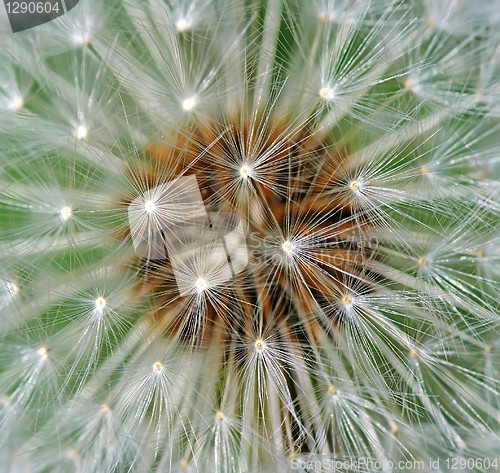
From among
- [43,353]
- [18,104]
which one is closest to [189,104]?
[18,104]

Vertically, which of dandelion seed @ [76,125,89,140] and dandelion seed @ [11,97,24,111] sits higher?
dandelion seed @ [11,97,24,111]

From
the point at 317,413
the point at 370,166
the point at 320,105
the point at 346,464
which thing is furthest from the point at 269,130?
the point at 346,464

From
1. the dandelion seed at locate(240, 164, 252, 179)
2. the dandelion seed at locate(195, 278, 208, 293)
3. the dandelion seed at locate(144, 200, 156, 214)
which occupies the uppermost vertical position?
the dandelion seed at locate(240, 164, 252, 179)

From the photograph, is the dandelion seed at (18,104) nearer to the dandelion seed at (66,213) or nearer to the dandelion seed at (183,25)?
the dandelion seed at (66,213)

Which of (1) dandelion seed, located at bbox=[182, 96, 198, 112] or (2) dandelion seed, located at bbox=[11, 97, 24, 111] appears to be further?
(2) dandelion seed, located at bbox=[11, 97, 24, 111]
